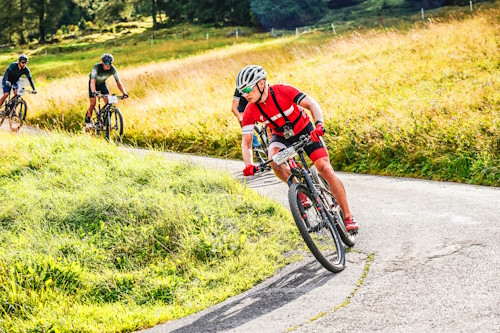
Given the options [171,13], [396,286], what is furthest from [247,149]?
[171,13]

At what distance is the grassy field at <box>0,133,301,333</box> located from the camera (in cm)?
612

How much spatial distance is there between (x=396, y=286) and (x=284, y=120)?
216 centimetres

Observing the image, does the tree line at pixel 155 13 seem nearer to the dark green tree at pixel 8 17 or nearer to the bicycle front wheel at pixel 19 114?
the dark green tree at pixel 8 17

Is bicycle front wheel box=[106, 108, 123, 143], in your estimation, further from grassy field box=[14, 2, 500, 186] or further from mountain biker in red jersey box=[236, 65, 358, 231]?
mountain biker in red jersey box=[236, 65, 358, 231]

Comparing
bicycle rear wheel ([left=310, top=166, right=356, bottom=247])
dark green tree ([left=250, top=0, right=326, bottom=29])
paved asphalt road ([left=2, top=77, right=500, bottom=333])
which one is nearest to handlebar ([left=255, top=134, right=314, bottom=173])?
bicycle rear wheel ([left=310, top=166, right=356, bottom=247])

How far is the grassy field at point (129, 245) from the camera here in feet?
20.1

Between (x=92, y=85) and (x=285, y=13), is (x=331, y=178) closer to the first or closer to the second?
(x=92, y=85)

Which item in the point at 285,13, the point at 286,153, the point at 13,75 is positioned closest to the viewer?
the point at 286,153

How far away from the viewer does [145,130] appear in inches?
658

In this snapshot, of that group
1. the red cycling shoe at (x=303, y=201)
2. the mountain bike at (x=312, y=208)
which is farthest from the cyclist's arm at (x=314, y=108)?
the red cycling shoe at (x=303, y=201)

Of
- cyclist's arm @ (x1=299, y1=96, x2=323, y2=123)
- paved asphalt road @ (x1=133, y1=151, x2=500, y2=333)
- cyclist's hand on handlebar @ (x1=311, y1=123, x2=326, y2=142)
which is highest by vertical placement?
cyclist's arm @ (x1=299, y1=96, x2=323, y2=123)

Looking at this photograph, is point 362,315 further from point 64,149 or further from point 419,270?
point 64,149

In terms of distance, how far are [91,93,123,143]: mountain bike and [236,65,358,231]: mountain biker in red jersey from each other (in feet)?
28.2

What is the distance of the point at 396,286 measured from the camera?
568cm
